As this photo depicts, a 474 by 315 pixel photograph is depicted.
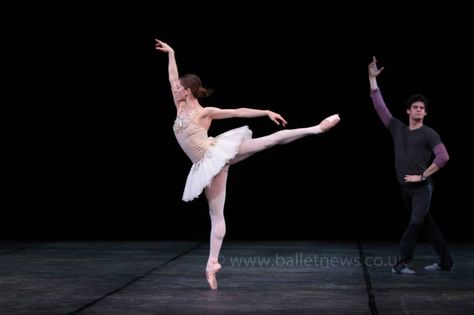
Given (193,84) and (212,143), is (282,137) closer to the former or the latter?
(212,143)

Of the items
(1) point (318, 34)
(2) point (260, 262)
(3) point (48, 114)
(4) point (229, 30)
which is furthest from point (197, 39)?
(2) point (260, 262)

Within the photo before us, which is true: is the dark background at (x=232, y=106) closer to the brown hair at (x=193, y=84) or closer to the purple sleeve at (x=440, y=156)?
the purple sleeve at (x=440, y=156)

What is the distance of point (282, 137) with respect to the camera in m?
4.56

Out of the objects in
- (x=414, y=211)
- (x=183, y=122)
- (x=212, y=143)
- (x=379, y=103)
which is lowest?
(x=414, y=211)

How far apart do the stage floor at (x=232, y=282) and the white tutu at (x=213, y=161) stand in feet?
1.89

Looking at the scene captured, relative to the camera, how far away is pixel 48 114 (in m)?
9.23

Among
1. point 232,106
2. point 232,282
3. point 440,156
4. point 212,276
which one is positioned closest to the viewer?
point 212,276

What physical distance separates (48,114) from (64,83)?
456mm

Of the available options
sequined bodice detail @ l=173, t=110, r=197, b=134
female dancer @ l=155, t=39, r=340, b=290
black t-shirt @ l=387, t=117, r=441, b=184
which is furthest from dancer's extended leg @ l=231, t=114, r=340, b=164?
black t-shirt @ l=387, t=117, r=441, b=184

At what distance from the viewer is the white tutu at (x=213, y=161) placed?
4.54 metres

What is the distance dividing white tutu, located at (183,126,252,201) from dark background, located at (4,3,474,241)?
4024mm

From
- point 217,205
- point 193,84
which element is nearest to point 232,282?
point 217,205

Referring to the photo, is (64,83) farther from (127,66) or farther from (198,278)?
(198,278)

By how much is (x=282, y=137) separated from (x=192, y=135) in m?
0.52
